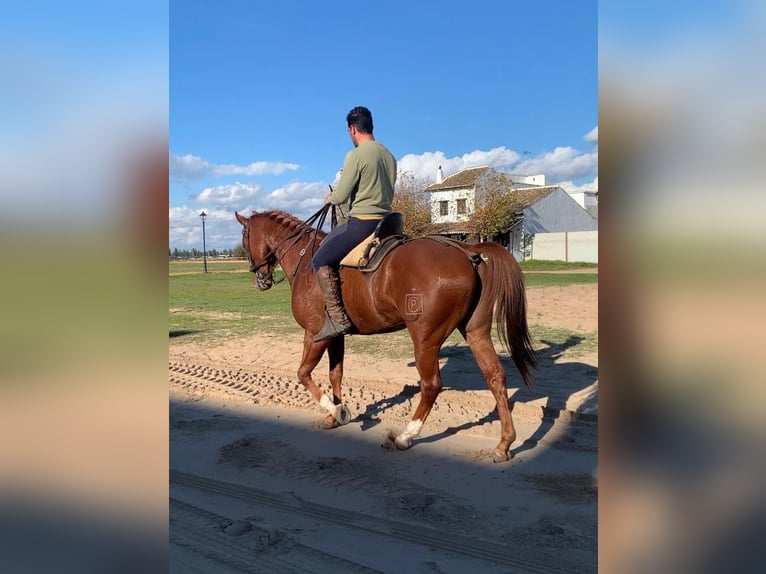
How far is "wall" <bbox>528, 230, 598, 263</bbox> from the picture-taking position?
4078 centimetres

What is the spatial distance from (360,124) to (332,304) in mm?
1893

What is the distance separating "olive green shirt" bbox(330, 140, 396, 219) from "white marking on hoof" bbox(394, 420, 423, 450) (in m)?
2.18

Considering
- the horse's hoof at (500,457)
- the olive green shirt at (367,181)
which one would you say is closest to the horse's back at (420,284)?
the olive green shirt at (367,181)

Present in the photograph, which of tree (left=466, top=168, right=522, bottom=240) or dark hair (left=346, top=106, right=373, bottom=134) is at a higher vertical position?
tree (left=466, top=168, right=522, bottom=240)

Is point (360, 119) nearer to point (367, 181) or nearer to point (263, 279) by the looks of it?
point (367, 181)

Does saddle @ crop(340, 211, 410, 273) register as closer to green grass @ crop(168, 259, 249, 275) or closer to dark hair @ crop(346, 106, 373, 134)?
dark hair @ crop(346, 106, 373, 134)

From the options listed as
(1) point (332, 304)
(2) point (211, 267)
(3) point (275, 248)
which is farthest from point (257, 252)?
(2) point (211, 267)

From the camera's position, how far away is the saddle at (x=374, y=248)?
520cm

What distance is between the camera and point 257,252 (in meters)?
6.74

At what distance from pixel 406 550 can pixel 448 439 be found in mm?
2188
